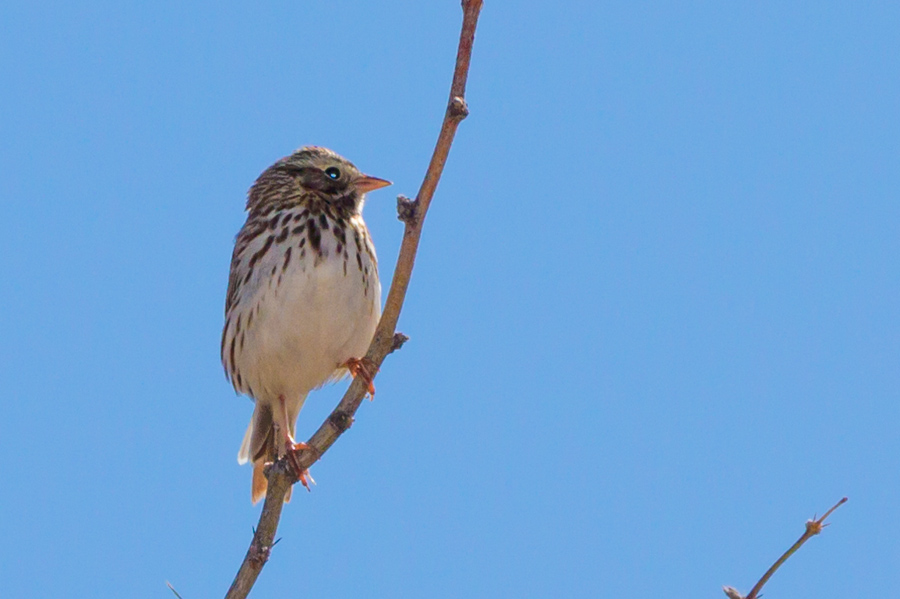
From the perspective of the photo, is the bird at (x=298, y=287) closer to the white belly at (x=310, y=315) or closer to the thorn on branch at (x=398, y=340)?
the white belly at (x=310, y=315)

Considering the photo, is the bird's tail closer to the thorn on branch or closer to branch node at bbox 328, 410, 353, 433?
branch node at bbox 328, 410, 353, 433

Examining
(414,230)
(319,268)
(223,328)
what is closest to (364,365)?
(414,230)

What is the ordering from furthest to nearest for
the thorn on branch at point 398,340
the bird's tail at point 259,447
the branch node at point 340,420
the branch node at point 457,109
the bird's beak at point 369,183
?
the bird's tail at point 259,447 → the bird's beak at point 369,183 → the branch node at point 340,420 → the thorn on branch at point 398,340 → the branch node at point 457,109

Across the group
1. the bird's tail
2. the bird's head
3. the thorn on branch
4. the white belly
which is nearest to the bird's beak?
the bird's head

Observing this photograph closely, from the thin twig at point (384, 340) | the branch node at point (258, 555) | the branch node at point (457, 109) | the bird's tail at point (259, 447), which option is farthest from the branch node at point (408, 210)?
the bird's tail at point (259, 447)

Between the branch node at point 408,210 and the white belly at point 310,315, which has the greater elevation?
the white belly at point 310,315

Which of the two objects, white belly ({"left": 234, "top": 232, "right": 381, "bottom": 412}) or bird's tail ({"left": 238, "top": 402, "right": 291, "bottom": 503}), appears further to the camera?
bird's tail ({"left": 238, "top": 402, "right": 291, "bottom": 503})

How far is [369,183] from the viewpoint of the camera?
8.77 meters

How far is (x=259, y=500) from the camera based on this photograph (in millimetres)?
9453

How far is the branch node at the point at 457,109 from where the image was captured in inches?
198

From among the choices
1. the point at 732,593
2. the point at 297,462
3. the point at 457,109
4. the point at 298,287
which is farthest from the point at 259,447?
the point at 732,593

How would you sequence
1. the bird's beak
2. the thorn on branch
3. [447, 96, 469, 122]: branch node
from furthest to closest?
the bird's beak < the thorn on branch < [447, 96, 469, 122]: branch node

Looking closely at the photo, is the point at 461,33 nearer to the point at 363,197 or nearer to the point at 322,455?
the point at 322,455

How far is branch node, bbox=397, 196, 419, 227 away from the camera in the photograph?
5.23 m
